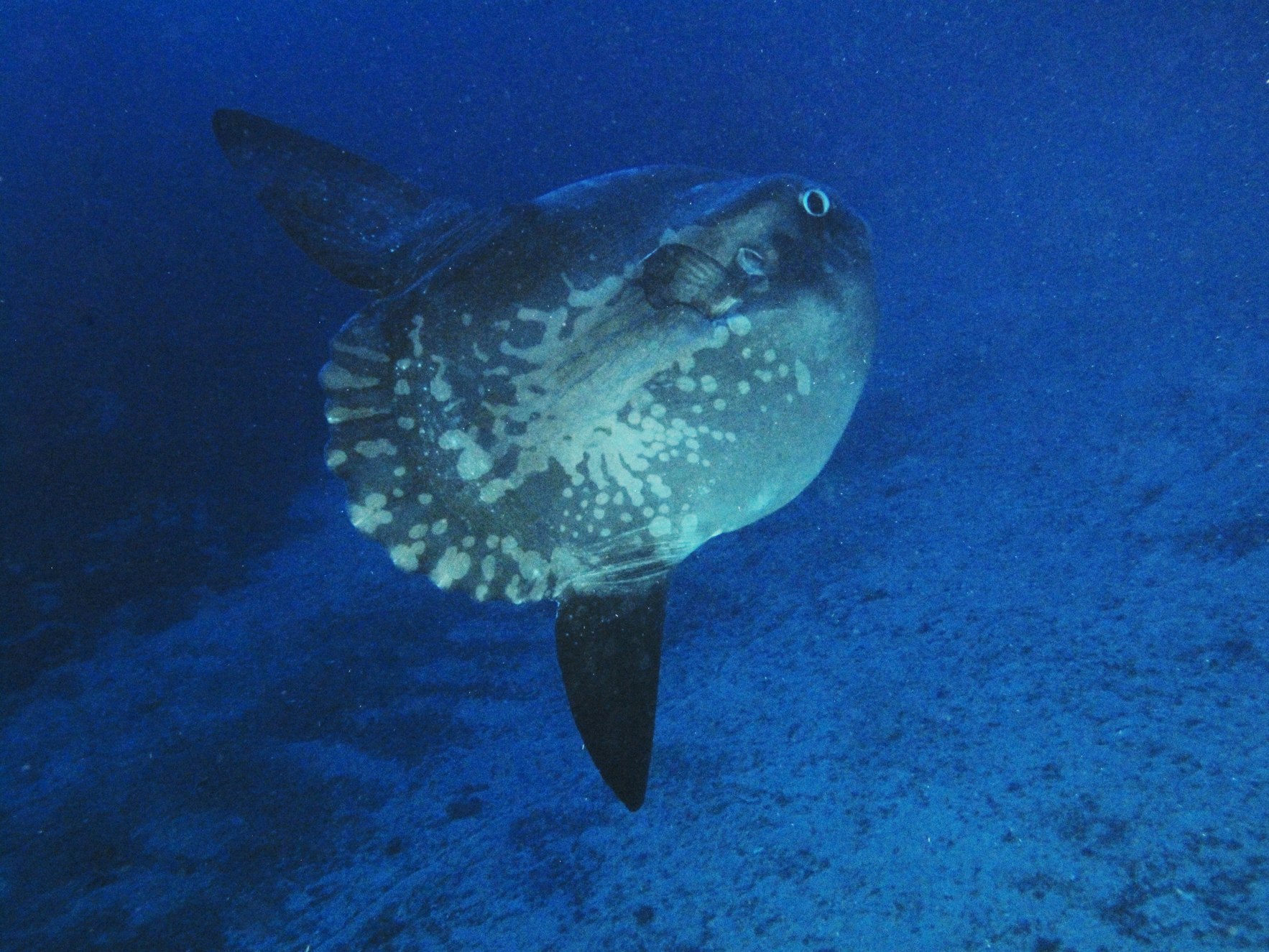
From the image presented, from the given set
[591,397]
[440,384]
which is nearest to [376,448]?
[440,384]

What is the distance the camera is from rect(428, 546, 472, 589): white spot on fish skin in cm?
273

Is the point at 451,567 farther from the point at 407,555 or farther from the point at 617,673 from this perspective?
the point at 617,673

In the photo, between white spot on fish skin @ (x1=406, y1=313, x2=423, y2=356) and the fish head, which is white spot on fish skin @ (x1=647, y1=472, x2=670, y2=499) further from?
white spot on fish skin @ (x1=406, y1=313, x2=423, y2=356)

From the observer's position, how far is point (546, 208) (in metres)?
2.88

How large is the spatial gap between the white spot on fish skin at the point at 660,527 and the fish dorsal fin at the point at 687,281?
0.93 metres

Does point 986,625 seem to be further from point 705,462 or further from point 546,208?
point 546,208

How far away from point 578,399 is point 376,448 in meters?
0.96

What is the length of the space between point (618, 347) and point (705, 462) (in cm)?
63

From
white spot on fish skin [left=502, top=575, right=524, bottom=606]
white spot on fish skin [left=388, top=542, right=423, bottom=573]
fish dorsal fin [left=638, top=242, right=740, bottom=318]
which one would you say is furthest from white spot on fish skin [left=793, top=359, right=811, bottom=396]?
white spot on fish skin [left=388, top=542, right=423, bottom=573]

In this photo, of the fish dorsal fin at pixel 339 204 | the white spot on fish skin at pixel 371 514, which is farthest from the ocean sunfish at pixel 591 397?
the fish dorsal fin at pixel 339 204

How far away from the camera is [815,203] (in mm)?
2941

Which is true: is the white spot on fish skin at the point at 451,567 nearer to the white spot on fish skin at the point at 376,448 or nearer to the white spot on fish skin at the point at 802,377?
the white spot on fish skin at the point at 376,448

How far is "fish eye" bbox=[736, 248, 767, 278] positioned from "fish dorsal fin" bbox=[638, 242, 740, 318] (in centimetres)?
9

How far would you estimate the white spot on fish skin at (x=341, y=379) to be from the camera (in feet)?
9.17
